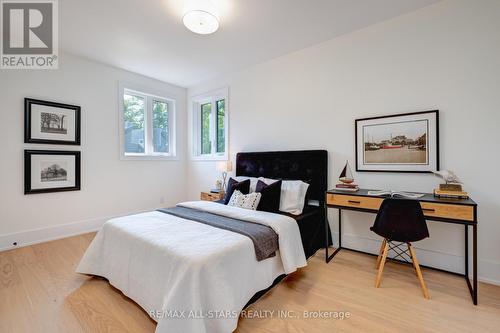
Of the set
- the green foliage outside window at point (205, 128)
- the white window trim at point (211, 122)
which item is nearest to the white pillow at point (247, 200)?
the white window trim at point (211, 122)

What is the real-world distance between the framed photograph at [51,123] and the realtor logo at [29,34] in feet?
1.76

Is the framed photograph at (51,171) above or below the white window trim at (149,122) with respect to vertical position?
below

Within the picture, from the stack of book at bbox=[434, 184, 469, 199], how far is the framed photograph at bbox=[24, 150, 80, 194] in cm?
465

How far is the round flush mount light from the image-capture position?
7.80 ft

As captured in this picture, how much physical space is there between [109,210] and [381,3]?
474 centimetres

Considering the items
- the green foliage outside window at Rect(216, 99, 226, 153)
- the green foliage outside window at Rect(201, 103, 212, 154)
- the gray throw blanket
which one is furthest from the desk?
the green foliage outside window at Rect(201, 103, 212, 154)

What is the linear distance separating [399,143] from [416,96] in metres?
0.53

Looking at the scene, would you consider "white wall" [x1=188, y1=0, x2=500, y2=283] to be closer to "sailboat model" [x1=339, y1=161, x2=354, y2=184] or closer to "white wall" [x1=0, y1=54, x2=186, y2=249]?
"sailboat model" [x1=339, y1=161, x2=354, y2=184]

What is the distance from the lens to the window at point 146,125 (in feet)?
13.9

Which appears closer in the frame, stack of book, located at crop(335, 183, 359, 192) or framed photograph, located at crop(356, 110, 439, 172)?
framed photograph, located at crop(356, 110, 439, 172)

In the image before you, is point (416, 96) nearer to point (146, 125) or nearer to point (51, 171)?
point (146, 125)

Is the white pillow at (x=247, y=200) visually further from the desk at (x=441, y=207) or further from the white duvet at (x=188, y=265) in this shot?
the desk at (x=441, y=207)

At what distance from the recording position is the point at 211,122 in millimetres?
4688

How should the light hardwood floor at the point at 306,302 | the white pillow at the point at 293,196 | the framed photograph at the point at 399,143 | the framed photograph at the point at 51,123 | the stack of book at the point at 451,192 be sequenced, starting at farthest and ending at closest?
the framed photograph at the point at 51,123, the white pillow at the point at 293,196, the framed photograph at the point at 399,143, the stack of book at the point at 451,192, the light hardwood floor at the point at 306,302
